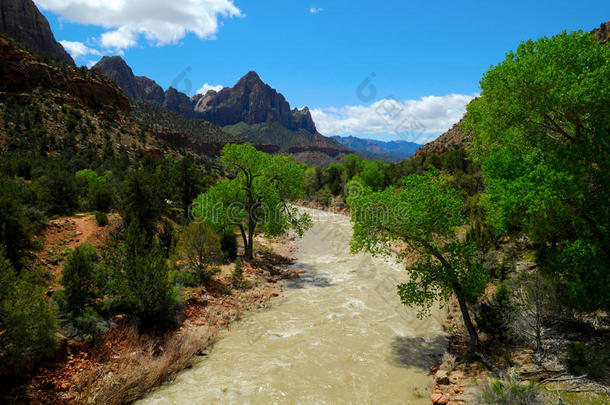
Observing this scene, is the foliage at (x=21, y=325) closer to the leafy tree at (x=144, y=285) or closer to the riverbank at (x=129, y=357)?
the riverbank at (x=129, y=357)

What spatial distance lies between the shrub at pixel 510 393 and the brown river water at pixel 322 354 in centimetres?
171

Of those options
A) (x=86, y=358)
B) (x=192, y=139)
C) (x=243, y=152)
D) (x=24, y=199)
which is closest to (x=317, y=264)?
(x=243, y=152)

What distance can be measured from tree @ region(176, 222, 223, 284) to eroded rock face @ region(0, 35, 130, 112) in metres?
58.4

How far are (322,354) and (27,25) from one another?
468ft

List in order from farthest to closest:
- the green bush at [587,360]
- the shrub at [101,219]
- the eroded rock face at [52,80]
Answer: the eroded rock face at [52,80] < the shrub at [101,219] < the green bush at [587,360]

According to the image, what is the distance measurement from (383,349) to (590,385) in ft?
18.7

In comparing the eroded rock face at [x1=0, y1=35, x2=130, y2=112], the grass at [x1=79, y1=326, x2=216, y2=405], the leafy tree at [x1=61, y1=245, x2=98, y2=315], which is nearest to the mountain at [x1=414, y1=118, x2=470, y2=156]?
the eroded rock face at [x1=0, y1=35, x2=130, y2=112]

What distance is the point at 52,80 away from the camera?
Result: 57.2 m

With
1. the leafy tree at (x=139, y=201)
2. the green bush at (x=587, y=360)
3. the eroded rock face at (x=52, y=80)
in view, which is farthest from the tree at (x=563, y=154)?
the eroded rock face at (x=52, y=80)

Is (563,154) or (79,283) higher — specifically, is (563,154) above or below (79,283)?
above

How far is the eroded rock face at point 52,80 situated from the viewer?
5128 centimetres

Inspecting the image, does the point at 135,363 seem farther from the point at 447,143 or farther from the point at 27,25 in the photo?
the point at 27,25

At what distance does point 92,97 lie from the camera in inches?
2511

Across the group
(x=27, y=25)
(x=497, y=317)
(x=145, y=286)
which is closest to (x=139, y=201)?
(x=145, y=286)
